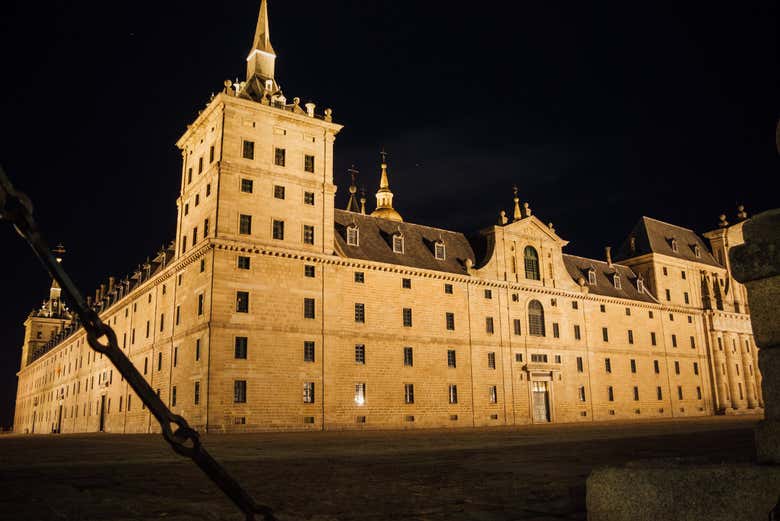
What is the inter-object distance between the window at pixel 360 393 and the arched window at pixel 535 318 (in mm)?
18042

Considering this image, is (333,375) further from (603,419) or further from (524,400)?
(603,419)

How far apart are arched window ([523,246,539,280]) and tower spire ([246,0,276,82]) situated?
27.5 m

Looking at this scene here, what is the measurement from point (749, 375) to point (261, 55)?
63653 millimetres

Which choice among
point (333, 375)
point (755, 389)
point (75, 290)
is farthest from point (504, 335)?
point (75, 290)

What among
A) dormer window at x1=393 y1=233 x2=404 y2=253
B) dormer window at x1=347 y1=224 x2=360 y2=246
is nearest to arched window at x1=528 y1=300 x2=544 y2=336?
dormer window at x1=393 y1=233 x2=404 y2=253

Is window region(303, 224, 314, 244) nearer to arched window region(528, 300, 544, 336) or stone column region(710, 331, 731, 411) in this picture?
arched window region(528, 300, 544, 336)

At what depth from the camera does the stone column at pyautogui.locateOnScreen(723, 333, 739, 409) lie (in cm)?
6979

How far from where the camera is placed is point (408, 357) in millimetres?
47281

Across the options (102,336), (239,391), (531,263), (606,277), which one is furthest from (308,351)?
(102,336)

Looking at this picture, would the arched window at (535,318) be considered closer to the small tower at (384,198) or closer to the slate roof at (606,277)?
the slate roof at (606,277)

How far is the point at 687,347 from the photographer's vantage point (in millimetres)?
68750

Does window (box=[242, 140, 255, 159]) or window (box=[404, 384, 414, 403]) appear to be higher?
window (box=[242, 140, 255, 159])

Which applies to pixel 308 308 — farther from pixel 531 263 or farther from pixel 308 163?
pixel 531 263

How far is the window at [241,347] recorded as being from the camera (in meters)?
40.0
